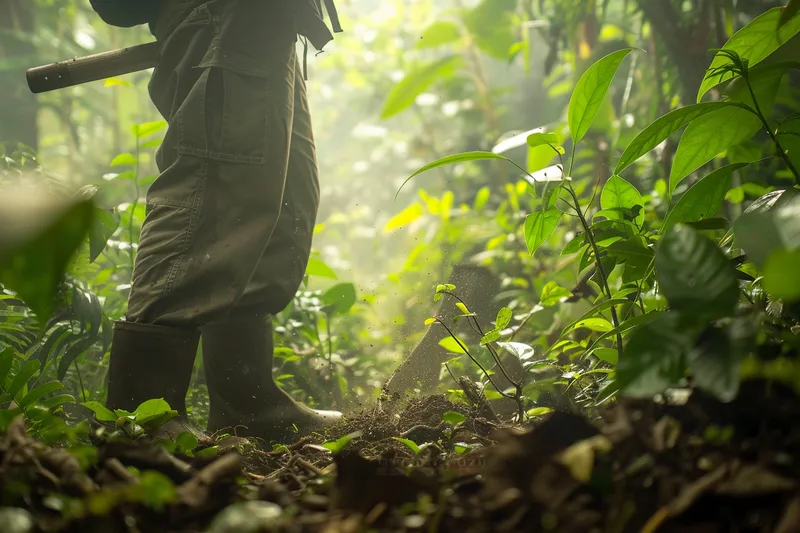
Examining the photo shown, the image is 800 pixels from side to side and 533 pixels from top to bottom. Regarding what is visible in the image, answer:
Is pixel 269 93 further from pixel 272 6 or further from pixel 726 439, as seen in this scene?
pixel 726 439

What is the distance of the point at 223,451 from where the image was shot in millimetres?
1068

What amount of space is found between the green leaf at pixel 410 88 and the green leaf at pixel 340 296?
1193 mm

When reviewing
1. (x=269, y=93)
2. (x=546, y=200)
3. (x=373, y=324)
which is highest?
(x=269, y=93)

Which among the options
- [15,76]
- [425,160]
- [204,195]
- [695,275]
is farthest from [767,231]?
[425,160]

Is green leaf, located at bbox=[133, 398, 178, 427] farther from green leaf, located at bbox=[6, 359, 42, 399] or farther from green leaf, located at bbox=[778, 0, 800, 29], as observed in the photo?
A: green leaf, located at bbox=[778, 0, 800, 29]

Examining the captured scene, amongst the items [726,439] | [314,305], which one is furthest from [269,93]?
[726,439]

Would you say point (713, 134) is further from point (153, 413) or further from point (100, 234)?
point (100, 234)

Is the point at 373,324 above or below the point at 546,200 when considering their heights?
below

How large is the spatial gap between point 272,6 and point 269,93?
24cm

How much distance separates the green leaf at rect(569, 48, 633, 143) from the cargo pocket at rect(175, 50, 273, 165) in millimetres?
827

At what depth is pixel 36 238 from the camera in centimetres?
43

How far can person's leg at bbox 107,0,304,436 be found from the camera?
1398 mm

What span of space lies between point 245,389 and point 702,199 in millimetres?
1280

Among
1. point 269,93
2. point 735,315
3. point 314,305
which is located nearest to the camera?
point 735,315
